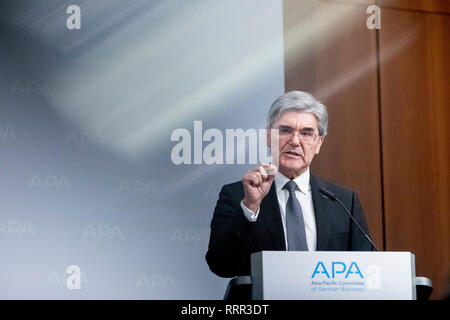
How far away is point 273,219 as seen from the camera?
3.77 meters

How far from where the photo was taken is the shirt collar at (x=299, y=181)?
3881 mm

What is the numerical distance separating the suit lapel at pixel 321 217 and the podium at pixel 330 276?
3.60 feet

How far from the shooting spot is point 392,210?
4875 mm

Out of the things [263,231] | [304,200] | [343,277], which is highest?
[304,200]

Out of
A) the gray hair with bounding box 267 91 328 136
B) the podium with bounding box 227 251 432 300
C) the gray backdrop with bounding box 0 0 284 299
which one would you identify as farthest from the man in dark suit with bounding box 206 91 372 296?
the podium with bounding box 227 251 432 300

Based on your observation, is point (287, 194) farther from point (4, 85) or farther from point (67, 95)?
point (4, 85)

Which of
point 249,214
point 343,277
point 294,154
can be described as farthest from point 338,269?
point 294,154

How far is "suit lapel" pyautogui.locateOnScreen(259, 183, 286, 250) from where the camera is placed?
12.2 feet

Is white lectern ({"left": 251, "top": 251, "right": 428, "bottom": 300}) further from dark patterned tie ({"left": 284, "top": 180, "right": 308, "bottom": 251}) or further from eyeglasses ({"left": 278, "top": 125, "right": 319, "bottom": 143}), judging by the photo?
eyeglasses ({"left": 278, "top": 125, "right": 319, "bottom": 143})

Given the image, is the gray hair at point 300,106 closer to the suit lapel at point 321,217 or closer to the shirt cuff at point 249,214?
the suit lapel at point 321,217

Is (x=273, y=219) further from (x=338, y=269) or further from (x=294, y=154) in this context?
(x=338, y=269)

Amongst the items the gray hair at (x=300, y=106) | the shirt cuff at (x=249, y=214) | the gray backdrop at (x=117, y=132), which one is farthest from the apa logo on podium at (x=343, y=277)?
the gray backdrop at (x=117, y=132)

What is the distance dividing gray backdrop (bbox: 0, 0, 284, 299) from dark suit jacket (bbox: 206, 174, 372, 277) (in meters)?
0.68

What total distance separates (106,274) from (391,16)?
93.5 inches
